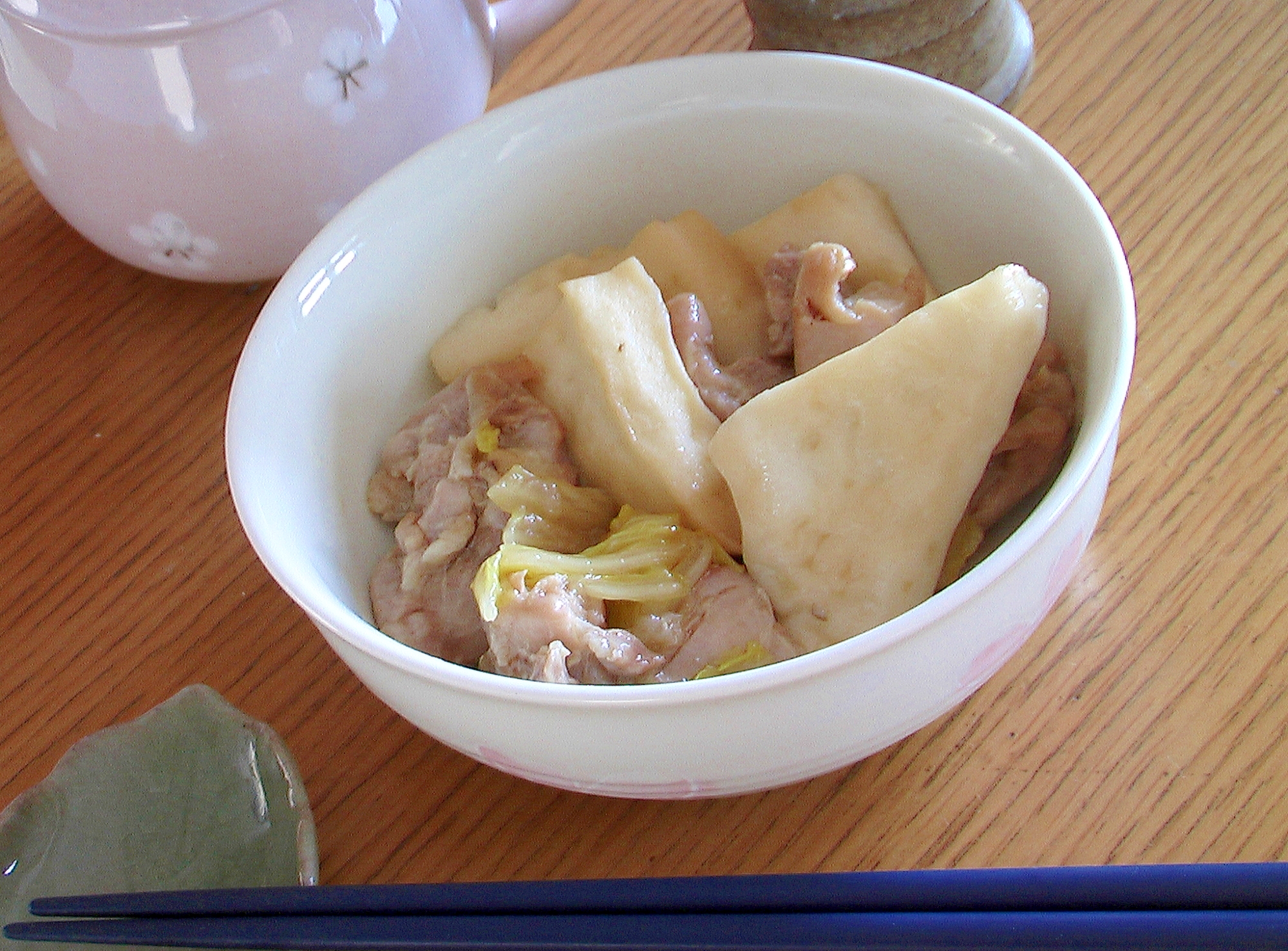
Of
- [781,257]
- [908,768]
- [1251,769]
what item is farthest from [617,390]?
[1251,769]

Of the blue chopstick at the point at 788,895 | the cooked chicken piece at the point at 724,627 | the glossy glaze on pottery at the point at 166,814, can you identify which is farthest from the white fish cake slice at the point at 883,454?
the glossy glaze on pottery at the point at 166,814

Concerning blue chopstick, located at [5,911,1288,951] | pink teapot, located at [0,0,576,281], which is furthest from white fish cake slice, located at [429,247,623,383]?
blue chopstick, located at [5,911,1288,951]

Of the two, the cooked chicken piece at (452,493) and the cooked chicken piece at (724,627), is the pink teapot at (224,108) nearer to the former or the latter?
the cooked chicken piece at (452,493)

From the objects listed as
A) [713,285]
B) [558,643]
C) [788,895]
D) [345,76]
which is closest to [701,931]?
[788,895]

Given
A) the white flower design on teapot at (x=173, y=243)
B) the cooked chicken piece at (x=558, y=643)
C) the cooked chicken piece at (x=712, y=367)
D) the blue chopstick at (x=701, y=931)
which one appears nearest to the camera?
the blue chopstick at (x=701, y=931)

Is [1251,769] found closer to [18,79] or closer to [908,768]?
[908,768]

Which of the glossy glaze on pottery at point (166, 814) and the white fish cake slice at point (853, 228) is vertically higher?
the white fish cake slice at point (853, 228)

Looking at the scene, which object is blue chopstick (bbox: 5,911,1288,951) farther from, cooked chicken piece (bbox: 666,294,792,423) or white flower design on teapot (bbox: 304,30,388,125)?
white flower design on teapot (bbox: 304,30,388,125)
